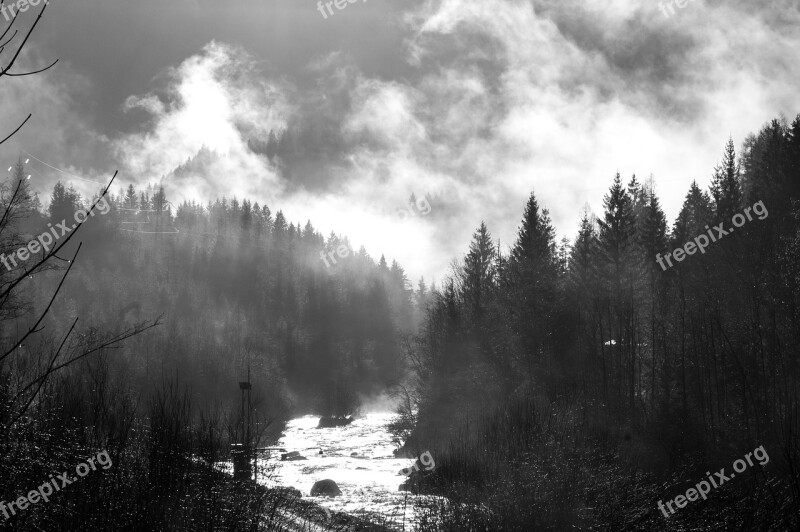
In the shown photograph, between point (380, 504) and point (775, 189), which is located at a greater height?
point (775, 189)

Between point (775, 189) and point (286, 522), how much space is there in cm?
4545

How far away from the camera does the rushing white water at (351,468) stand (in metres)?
23.2

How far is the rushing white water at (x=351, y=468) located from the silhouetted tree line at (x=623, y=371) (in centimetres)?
216

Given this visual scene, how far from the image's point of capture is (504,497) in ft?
59.6

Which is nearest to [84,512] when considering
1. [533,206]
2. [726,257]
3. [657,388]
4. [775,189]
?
[657,388]

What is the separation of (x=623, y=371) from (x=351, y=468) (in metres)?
20.1

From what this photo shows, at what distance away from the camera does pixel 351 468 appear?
127ft

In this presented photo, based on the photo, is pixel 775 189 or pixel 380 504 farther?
pixel 775 189

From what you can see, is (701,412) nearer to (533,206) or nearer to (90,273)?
(533,206)
